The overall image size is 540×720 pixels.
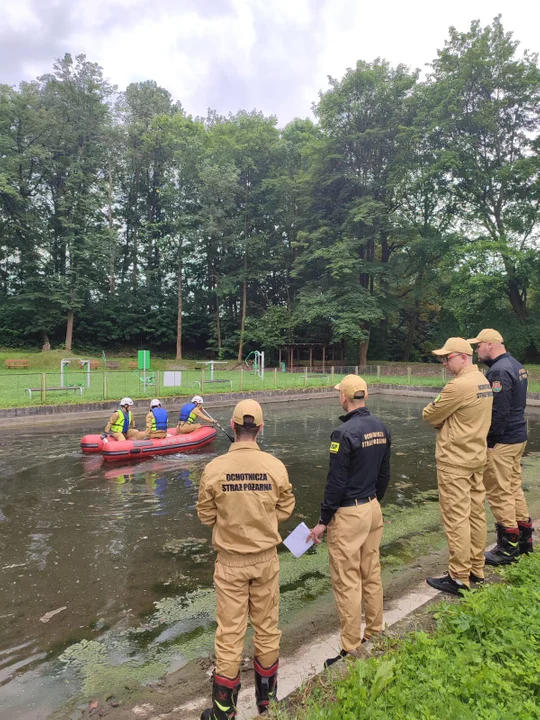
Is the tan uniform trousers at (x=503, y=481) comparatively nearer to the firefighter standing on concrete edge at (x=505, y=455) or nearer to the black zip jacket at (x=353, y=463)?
the firefighter standing on concrete edge at (x=505, y=455)

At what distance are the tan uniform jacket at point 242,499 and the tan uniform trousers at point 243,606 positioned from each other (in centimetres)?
8

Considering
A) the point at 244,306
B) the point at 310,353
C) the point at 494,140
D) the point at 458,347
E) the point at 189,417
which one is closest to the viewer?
the point at 458,347

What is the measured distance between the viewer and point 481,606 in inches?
116

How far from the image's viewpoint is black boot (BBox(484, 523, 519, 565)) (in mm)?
4066

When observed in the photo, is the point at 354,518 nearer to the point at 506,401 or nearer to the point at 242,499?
the point at 242,499

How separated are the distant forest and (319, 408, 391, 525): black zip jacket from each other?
26.2m

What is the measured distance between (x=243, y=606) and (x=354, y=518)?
872 millimetres

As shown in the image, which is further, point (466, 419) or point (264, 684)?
point (466, 419)

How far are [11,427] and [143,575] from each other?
35.1 ft

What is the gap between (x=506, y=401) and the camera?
162 inches

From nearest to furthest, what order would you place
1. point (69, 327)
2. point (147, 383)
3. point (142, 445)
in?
point (142, 445) < point (147, 383) < point (69, 327)

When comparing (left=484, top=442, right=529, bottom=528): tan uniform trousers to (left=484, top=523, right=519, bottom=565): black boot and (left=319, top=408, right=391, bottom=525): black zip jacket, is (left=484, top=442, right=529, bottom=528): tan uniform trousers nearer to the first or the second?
(left=484, top=523, right=519, bottom=565): black boot

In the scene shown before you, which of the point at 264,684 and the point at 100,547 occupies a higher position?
the point at 264,684

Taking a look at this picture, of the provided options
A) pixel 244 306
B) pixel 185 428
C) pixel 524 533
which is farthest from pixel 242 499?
pixel 244 306
